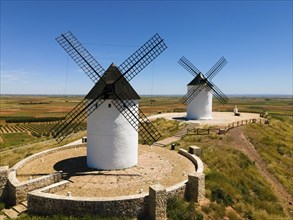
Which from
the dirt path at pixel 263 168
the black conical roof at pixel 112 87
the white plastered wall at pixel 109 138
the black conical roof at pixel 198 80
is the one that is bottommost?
the dirt path at pixel 263 168

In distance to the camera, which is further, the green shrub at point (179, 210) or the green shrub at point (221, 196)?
the green shrub at point (221, 196)

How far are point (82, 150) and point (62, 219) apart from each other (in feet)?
36.7

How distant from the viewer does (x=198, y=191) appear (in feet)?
42.2

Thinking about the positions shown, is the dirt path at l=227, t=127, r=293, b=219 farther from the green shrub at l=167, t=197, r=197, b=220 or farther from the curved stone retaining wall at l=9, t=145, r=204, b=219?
the curved stone retaining wall at l=9, t=145, r=204, b=219

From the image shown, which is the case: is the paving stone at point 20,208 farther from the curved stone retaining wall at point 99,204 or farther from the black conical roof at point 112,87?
the black conical roof at point 112,87

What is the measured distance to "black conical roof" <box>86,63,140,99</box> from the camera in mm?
15289

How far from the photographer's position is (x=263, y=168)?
68.9 ft

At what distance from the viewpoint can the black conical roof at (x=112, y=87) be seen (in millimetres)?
15289

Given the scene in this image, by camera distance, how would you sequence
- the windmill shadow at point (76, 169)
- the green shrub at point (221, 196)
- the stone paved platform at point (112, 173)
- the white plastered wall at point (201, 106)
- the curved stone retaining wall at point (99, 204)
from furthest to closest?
the white plastered wall at point (201, 106), the windmill shadow at point (76, 169), the green shrub at point (221, 196), the stone paved platform at point (112, 173), the curved stone retaining wall at point (99, 204)

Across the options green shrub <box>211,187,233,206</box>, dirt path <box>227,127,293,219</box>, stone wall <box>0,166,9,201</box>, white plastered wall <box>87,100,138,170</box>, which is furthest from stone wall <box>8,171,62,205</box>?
dirt path <box>227,127,293,219</box>

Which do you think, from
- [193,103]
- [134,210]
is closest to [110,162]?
[134,210]

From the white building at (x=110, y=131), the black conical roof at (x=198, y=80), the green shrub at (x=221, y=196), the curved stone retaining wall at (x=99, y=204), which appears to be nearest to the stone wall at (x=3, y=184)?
the curved stone retaining wall at (x=99, y=204)

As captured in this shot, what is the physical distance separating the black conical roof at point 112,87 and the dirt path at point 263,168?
12211mm

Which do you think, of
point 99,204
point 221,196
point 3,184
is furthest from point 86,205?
point 221,196
